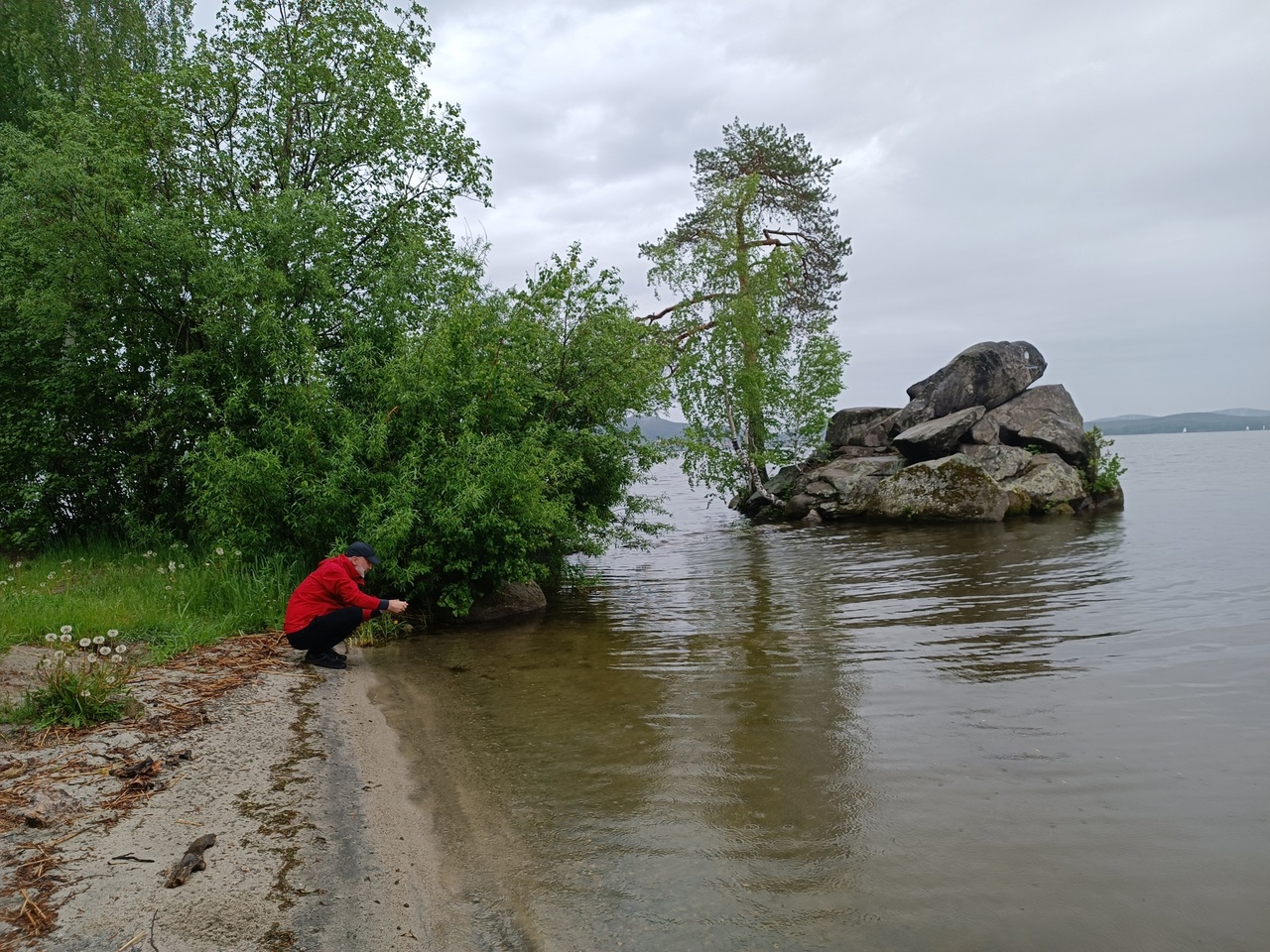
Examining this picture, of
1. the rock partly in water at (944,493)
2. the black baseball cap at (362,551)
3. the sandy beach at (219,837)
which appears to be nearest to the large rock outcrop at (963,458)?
the rock partly in water at (944,493)

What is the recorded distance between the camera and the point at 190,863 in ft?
13.3

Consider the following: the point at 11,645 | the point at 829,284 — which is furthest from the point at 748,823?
the point at 829,284

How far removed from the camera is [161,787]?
498 centimetres

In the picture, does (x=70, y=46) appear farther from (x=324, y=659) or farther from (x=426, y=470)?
(x=324, y=659)

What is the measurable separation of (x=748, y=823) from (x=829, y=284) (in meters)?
31.4

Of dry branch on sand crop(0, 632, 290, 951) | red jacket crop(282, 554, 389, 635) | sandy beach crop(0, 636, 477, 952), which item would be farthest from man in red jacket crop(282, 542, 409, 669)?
sandy beach crop(0, 636, 477, 952)

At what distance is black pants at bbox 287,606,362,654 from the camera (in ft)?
28.9

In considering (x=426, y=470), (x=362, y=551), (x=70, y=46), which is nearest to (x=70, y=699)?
(x=362, y=551)

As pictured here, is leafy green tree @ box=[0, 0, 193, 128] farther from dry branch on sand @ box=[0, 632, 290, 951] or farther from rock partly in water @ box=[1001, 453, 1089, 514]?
rock partly in water @ box=[1001, 453, 1089, 514]

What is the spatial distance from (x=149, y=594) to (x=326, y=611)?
293cm

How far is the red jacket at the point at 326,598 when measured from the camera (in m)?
8.85

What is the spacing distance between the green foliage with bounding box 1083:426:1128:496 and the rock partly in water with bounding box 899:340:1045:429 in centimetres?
328

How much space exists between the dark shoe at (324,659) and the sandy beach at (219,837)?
6.44ft

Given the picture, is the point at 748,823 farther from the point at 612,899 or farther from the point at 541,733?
the point at 541,733
